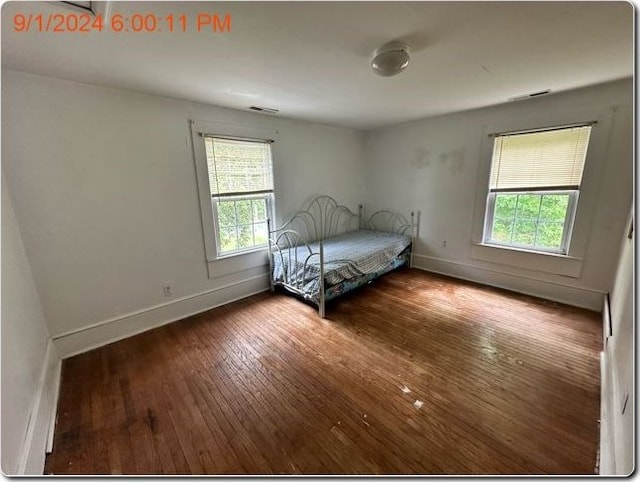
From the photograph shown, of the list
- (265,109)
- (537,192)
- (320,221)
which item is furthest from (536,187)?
(265,109)

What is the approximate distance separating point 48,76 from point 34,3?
1.04 meters

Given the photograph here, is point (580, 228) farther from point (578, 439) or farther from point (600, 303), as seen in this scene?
point (578, 439)

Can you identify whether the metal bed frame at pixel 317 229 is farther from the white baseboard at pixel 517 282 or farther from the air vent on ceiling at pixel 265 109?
the air vent on ceiling at pixel 265 109

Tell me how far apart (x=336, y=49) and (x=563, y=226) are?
3.02 metres

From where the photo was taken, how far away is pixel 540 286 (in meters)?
3.01

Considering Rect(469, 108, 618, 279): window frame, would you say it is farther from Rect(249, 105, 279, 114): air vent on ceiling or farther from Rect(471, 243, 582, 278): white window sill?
Rect(249, 105, 279, 114): air vent on ceiling

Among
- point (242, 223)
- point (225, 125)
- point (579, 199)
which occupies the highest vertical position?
point (225, 125)

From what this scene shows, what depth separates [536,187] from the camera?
292 cm

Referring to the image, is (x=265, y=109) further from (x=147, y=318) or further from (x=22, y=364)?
(x=22, y=364)

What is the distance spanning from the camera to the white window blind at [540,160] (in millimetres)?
2645

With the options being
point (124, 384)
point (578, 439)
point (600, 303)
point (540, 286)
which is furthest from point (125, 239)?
point (600, 303)

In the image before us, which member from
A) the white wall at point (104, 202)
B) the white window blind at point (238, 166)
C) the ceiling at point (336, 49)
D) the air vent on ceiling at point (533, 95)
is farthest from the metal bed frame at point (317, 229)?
the air vent on ceiling at point (533, 95)

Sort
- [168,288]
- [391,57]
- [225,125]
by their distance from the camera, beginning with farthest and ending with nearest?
[225,125]
[168,288]
[391,57]

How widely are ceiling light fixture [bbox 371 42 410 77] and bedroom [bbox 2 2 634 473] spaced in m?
0.06
